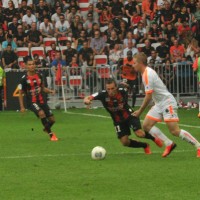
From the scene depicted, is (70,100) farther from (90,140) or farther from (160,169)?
(160,169)

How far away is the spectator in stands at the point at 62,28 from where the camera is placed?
36.4m

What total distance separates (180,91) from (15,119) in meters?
7.38

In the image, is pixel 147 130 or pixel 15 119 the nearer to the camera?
pixel 147 130

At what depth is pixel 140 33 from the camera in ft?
119

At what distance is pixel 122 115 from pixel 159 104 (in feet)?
3.95

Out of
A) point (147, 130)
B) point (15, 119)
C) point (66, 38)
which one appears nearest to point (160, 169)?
point (147, 130)

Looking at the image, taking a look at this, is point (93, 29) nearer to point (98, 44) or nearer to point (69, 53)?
point (98, 44)

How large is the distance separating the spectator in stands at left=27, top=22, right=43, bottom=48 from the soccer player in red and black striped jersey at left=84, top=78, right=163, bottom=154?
18.0 meters

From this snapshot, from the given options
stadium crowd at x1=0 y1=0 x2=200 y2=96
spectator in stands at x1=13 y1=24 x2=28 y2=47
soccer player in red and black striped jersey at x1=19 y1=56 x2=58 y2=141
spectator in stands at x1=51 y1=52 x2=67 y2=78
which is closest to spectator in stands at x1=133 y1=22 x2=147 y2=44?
stadium crowd at x1=0 y1=0 x2=200 y2=96

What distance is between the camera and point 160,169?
1474cm

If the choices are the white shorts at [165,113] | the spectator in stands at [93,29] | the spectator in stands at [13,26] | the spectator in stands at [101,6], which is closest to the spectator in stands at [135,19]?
the spectator in stands at [101,6]

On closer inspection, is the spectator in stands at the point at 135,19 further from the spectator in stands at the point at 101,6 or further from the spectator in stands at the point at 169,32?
the spectator in stands at the point at 169,32

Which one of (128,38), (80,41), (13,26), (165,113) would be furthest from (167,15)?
(165,113)

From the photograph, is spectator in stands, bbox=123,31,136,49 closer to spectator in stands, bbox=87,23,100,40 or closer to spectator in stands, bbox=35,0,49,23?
spectator in stands, bbox=87,23,100,40
